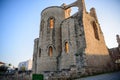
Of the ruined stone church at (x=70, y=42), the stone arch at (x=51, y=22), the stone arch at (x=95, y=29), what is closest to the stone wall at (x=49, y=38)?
the ruined stone church at (x=70, y=42)

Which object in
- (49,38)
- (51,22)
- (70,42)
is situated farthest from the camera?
(51,22)

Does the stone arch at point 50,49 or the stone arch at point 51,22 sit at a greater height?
the stone arch at point 51,22

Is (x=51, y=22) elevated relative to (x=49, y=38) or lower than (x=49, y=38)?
elevated

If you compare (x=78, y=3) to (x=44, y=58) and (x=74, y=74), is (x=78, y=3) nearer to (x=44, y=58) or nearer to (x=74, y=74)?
(x=44, y=58)

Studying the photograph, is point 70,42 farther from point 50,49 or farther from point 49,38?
point 49,38

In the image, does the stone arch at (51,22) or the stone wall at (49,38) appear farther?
the stone arch at (51,22)

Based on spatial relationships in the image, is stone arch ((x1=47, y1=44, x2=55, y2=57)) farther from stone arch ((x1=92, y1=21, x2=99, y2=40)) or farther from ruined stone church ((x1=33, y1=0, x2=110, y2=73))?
stone arch ((x1=92, y1=21, x2=99, y2=40))

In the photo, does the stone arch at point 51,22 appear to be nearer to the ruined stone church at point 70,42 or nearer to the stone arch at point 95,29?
the ruined stone church at point 70,42

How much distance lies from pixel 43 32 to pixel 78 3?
25.7 feet

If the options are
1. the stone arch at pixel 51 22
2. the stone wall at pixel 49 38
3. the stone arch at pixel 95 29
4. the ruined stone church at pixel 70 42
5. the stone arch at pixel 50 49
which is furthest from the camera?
the stone arch at pixel 51 22

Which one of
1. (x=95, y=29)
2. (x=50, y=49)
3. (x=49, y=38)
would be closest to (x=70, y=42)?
(x=50, y=49)

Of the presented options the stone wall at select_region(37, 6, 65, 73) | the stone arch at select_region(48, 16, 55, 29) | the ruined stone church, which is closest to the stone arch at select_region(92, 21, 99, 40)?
the ruined stone church

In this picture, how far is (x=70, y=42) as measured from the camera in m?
14.7

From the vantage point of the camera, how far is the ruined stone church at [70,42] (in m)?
12.6
